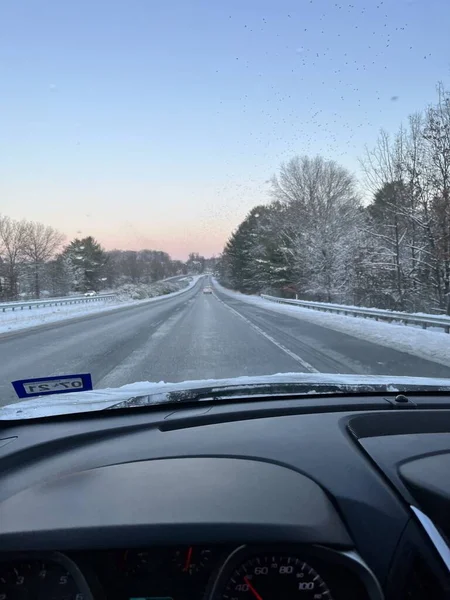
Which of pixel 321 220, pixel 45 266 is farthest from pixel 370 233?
pixel 45 266

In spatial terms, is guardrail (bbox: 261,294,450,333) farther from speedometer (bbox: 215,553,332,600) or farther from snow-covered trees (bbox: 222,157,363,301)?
speedometer (bbox: 215,553,332,600)

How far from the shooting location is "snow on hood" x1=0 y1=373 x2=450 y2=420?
126 inches

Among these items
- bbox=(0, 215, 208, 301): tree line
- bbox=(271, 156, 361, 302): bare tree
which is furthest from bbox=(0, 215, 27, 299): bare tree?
bbox=(271, 156, 361, 302): bare tree

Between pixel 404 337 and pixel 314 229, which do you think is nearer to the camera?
pixel 404 337

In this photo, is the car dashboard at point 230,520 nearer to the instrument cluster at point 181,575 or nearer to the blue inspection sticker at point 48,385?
the instrument cluster at point 181,575

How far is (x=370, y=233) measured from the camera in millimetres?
28484

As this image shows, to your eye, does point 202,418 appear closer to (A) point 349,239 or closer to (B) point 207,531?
(B) point 207,531

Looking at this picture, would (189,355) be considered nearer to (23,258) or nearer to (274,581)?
(274,581)

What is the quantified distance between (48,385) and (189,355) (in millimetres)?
8124

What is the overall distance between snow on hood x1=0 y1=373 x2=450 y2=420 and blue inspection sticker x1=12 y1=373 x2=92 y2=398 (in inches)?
2.4

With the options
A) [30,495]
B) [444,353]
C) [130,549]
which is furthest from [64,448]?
[444,353]

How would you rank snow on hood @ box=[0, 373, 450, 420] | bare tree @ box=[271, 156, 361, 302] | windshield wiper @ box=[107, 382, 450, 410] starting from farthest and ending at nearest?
bare tree @ box=[271, 156, 361, 302]
windshield wiper @ box=[107, 382, 450, 410]
snow on hood @ box=[0, 373, 450, 420]

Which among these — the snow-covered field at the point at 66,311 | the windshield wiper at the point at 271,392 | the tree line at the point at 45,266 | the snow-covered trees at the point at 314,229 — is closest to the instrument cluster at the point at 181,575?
the windshield wiper at the point at 271,392

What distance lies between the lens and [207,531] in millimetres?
1712
